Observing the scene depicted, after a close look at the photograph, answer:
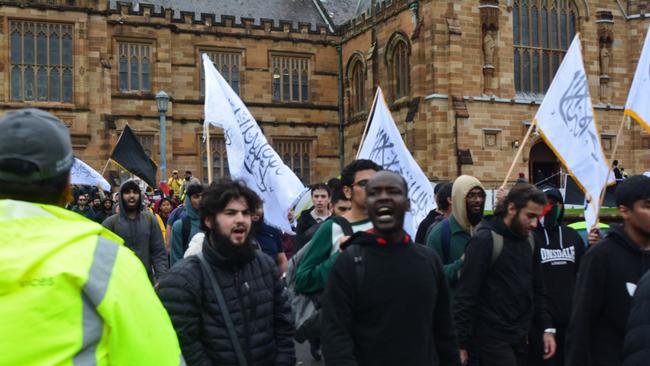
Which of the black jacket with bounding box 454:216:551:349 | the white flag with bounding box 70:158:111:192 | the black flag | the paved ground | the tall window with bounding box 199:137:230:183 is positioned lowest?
the paved ground

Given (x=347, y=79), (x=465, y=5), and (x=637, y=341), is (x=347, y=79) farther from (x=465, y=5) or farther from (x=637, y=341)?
(x=637, y=341)

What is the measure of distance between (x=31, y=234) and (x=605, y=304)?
119 inches

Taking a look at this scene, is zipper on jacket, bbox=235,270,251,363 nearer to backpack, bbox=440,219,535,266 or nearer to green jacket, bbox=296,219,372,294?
green jacket, bbox=296,219,372,294

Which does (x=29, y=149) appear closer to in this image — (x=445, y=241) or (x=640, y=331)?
(x=640, y=331)

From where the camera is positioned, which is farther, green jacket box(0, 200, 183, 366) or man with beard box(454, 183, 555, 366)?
man with beard box(454, 183, 555, 366)

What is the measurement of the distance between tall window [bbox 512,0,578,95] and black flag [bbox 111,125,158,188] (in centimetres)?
1657

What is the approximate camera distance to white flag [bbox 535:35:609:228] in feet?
23.6

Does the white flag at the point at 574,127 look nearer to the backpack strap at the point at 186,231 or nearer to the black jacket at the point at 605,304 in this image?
the black jacket at the point at 605,304

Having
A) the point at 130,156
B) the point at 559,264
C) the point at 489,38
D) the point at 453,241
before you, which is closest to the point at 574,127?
the point at 559,264

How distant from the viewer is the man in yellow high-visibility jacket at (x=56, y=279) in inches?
62.2

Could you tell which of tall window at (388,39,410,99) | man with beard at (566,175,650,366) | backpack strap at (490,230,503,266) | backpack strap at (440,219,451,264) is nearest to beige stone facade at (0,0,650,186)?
tall window at (388,39,410,99)

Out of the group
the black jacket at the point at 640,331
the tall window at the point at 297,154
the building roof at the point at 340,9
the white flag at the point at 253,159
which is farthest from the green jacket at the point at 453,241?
the building roof at the point at 340,9

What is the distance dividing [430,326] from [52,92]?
83.8ft

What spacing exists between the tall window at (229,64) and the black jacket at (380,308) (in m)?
27.4
